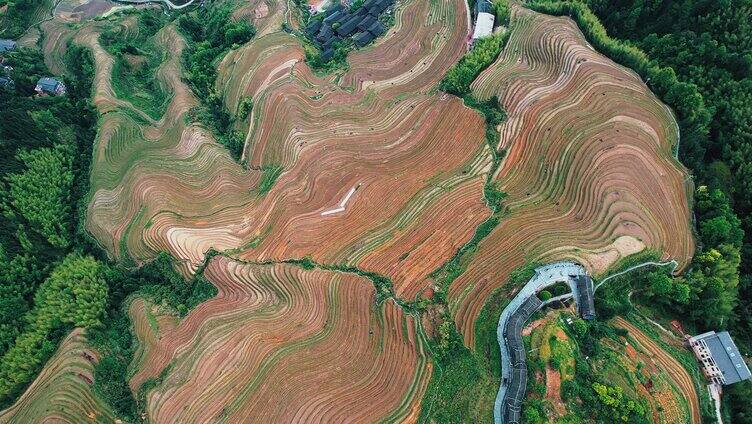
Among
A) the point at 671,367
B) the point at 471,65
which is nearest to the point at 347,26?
the point at 471,65

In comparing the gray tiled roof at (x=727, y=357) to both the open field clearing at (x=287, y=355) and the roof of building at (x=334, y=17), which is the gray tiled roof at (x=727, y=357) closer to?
the open field clearing at (x=287, y=355)

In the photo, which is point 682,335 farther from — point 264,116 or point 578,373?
point 264,116

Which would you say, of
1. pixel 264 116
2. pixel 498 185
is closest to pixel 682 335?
pixel 498 185

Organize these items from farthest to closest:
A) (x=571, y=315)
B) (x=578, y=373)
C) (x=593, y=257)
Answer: (x=593, y=257), (x=571, y=315), (x=578, y=373)

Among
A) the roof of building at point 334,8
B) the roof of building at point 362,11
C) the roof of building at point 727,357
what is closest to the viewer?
the roof of building at point 727,357

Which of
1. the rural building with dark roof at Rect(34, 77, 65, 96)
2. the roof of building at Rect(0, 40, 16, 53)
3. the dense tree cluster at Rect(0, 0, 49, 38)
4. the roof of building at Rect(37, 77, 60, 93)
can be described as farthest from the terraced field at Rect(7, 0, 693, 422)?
the dense tree cluster at Rect(0, 0, 49, 38)

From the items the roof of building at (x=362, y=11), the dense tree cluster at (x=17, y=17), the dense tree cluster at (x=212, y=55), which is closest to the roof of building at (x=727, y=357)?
the dense tree cluster at (x=212, y=55)

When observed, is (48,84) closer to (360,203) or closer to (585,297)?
(360,203)
